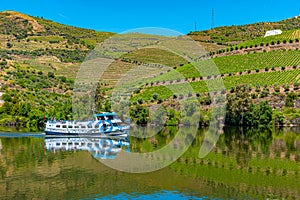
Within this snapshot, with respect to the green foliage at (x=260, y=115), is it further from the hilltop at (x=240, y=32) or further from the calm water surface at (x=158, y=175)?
the hilltop at (x=240, y=32)

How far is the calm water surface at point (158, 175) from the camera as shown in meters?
25.9

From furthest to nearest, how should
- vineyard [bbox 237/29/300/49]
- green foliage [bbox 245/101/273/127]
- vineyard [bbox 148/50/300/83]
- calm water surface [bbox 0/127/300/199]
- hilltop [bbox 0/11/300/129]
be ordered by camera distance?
1. vineyard [bbox 237/29/300/49]
2. vineyard [bbox 148/50/300/83]
3. hilltop [bbox 0/11/300/129]
4. green foliage [bbox 245/101/273/127]
5. calm water surface [bbox 0/127/300/199]

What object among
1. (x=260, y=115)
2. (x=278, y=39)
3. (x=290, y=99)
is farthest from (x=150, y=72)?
(x=260, y=115)

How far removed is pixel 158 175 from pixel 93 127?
33.5m

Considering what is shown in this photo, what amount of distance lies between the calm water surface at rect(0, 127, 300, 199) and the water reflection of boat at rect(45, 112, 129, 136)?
14575 millimetres

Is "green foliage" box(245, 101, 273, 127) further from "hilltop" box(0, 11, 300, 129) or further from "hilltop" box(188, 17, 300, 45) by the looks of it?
"hilltop" box(188, 17, 300, 45)

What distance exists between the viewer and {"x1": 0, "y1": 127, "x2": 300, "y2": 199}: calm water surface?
25.9 meters

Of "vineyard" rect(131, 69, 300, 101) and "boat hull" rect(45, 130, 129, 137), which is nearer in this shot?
"boat hull" rect(45, 130, 129, 137)

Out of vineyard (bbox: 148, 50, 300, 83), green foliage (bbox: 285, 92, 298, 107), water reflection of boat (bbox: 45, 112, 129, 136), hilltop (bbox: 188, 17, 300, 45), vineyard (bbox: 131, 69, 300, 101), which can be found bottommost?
water reflection of boat (bbox: 45, 112, 129, 136)

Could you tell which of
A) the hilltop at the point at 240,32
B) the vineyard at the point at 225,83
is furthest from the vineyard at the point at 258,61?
the hilltop at the point at 240,32

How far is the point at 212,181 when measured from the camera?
29266 mm

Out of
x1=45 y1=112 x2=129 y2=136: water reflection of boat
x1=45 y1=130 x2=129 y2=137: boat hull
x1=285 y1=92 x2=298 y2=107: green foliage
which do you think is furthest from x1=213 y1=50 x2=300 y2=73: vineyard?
x1=45 y1=130 x2=129 y2=137: boat hull

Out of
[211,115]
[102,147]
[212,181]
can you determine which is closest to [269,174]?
[212,181]

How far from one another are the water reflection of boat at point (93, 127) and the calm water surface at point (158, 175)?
14575 mm
